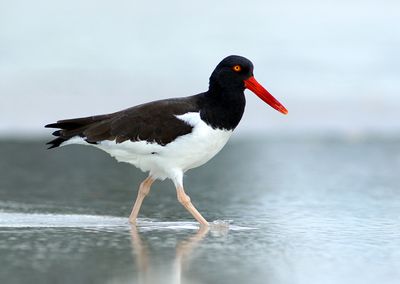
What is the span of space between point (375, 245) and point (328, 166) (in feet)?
19.2

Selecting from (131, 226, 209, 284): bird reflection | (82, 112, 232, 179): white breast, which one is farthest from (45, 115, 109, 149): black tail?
(131, 226, 209, 284): bird reflection

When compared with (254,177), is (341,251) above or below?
below

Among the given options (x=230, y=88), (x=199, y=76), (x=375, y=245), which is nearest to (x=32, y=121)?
(x=199, y=76)

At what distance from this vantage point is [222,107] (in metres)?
8.55

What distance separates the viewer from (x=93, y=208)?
9.59 m

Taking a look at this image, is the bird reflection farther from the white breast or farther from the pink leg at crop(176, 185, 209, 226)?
the white breast

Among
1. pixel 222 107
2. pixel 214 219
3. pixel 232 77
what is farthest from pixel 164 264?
pixel 232 77

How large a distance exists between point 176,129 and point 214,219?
3.47 ft

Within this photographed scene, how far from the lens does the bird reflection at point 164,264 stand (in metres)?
6.12

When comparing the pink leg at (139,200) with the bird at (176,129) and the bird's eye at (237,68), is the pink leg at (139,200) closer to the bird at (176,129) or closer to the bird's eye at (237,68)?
the bird at (176,129)

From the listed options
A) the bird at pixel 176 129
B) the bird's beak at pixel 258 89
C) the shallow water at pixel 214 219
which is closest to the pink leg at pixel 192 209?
the bird at pixel 176 129

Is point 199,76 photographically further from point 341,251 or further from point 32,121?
point 341,251

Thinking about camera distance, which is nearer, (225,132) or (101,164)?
(225,132)

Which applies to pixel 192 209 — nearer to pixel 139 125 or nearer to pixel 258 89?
pixel 139 125
